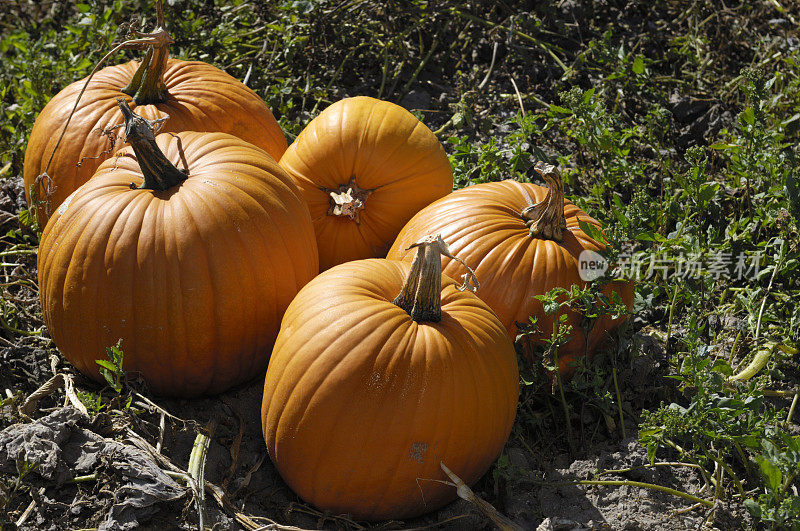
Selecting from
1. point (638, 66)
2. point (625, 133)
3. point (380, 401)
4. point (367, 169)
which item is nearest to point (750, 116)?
point (625, 133)

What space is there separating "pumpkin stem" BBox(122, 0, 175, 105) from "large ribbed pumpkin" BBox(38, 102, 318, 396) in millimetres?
622

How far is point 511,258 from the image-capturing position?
3.38 m

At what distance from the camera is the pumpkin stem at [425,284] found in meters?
2.77

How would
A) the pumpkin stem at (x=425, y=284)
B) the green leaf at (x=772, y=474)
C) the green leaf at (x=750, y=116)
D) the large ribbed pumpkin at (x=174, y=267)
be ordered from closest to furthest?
the green leaf at (x=772, y=474) → the pumpkin stem at (x=425, y=284) → the large ribbed pumpkin at (x=174, y=267) → the green leaf at (x=750, y=116)

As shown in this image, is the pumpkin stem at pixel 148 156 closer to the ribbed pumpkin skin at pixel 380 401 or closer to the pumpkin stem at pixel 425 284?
the ribbed pumpkin skin at pixel 380 401

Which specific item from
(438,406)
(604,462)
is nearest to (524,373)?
(604,462)

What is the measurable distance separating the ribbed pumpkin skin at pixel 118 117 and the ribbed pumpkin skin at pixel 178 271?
50 centimetres

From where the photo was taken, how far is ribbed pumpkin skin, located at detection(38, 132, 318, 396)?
3.06 meters

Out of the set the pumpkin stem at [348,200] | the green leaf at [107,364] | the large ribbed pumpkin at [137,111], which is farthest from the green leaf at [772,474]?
the large ribbed pumpkin at [137,111]

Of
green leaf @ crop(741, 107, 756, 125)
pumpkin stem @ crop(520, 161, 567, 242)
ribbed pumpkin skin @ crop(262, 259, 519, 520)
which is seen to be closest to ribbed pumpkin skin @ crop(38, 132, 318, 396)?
ribbed pumpkin skin @ crop(262, 259, 519, 520)

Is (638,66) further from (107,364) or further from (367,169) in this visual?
(107,364)

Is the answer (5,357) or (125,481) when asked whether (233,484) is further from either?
(5,357)

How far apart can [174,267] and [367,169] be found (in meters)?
1.19

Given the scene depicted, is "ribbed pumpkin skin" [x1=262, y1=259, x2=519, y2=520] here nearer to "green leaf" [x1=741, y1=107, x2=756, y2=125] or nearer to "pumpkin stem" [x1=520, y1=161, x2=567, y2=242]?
"pumpkin stem" [x1=520, y1=161, x2=567, y2=242]
